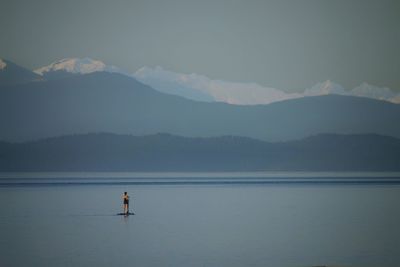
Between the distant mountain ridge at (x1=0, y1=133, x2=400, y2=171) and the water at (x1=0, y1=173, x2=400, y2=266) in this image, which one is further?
the distant mountain ridge at (x1=0, y1=133, x2=400, y2=171)

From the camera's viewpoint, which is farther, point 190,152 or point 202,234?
point 190,152

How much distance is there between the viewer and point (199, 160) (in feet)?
194

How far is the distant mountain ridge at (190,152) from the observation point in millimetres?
48156

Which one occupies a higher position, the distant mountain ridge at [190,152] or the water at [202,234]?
the distant mountain ridge at [190,152]

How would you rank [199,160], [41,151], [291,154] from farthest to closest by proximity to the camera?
[199,160]
[291,154]
[41,151]

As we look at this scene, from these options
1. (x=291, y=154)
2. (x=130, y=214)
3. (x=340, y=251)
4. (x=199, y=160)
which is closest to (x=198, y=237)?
(x=340, y=251)

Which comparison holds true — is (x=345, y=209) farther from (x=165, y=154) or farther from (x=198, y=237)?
(x=165, y=154)

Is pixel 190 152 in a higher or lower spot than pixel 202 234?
higher

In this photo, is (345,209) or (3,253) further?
(345,209)

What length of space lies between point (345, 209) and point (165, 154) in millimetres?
33874

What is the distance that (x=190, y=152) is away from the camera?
177 feet

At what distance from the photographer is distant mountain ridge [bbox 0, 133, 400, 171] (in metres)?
48.2

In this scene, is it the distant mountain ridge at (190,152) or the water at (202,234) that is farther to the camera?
the distant mountain ridge at (190,152)

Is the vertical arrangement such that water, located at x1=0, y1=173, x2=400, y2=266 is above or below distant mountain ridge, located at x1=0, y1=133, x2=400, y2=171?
below
